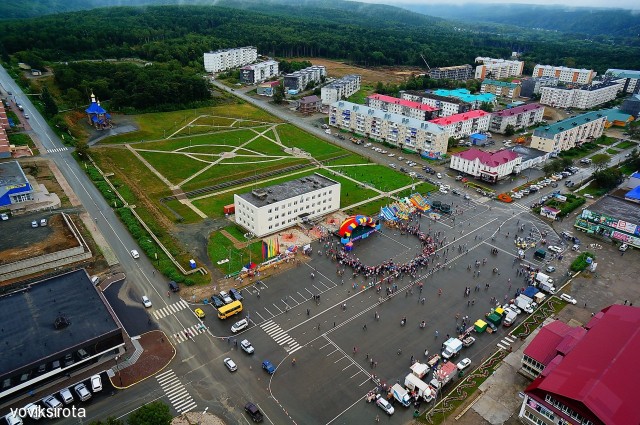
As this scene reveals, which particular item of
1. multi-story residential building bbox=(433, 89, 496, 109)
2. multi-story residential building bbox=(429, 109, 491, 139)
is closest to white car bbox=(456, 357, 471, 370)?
multi-story residential building bbox=(429, 109, 491, 139)

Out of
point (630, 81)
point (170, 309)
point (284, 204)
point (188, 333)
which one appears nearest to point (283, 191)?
point (284, 204)

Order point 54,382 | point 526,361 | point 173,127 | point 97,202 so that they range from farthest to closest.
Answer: point 173,127, point 97,202, point 526,361, point 54,382

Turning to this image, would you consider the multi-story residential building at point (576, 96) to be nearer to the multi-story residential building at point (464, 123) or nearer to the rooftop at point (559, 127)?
the rooftop at point (559, 127)

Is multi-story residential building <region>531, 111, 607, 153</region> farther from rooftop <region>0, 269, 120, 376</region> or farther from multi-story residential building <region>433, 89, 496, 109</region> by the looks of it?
rooftop <region>0, 269, 120, 376</region>

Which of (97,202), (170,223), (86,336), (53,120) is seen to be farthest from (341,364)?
(53,120)

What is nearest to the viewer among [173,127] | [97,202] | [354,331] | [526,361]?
[526,361]

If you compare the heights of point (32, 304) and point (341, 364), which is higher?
point (32, 304)

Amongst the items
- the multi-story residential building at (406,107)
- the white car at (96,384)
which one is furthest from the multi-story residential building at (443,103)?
the white car at (96,384)

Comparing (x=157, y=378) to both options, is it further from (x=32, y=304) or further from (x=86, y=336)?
(x=32, y=304)
